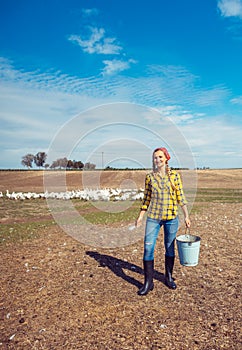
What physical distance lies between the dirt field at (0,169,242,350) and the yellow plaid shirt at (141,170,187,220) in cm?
152

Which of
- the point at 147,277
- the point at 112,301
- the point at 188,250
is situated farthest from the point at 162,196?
the point at 112,301

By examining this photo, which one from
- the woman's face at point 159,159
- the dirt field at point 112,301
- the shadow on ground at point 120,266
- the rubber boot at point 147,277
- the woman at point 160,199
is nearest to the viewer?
the dirt field at point 112,301

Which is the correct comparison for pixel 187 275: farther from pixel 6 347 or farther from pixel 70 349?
pixel 6 347

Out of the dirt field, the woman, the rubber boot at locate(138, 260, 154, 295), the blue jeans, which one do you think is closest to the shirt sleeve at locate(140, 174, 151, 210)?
the woman

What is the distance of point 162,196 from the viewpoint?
5.20 m

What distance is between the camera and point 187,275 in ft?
21.2

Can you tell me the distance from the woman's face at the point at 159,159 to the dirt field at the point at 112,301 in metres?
2.35

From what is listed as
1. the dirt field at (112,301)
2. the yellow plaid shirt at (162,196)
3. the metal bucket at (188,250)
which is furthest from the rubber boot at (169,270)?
the yellow plaid shirt at (162,196)

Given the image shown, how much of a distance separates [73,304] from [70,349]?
4.15 feet

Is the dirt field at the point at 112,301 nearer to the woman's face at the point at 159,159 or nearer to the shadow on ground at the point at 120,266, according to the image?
the shadow on ground at the point at 120,266

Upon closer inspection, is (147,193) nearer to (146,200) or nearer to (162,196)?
(146,200)

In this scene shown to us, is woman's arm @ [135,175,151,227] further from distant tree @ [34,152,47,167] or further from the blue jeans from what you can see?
distant tree @ [34,152,47,167]

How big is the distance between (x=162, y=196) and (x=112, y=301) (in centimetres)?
202

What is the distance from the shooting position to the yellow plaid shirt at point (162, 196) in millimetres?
5195
